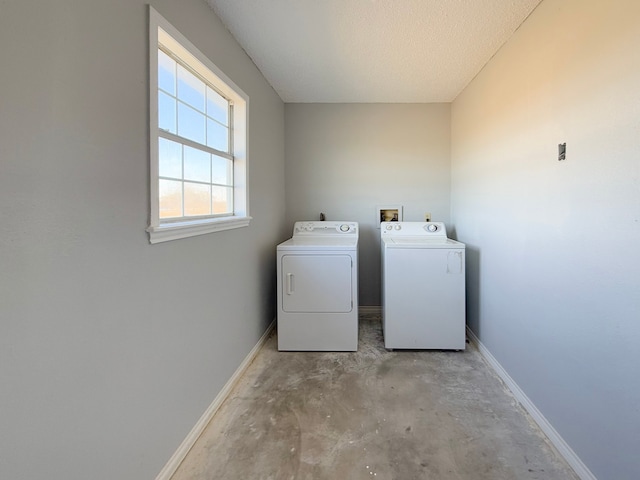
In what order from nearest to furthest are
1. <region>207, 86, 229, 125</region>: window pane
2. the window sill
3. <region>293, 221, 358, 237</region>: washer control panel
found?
1. the window sill
2. <region>207, 86, 229, 125</region>: window pane
3. <region>293, 221, 358, 237</region>: washer control panel

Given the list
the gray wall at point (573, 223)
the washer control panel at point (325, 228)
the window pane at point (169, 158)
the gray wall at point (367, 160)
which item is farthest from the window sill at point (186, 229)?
the gray wall at point (573, 223)

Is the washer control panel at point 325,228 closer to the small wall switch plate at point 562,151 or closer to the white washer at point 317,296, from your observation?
the white washer at point 317,296

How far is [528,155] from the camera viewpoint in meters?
1.80

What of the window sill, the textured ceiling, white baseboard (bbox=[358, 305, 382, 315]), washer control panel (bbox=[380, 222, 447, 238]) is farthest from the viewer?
white baseboard (bbox=[358, 305, 382, 315])

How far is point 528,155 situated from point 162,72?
6.48ft

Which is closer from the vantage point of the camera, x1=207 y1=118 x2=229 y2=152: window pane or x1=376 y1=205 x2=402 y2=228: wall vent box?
x1=207 y1=118 x2=229 y2=152: window pane

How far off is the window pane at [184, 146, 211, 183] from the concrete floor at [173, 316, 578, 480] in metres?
1.35

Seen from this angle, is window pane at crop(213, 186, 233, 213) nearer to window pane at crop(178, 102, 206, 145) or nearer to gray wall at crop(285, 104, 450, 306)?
window pane at crop(178, 102, 206, 145)

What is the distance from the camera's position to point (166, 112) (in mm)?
1490

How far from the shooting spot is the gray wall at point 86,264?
761 mm

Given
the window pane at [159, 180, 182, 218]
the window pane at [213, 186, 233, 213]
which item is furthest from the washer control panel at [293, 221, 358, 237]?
the window pane at [159, 180, 182, 218]

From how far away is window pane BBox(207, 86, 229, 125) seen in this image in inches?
75.8

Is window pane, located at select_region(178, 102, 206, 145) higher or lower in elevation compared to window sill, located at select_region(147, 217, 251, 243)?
higher

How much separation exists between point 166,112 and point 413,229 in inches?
93.2
